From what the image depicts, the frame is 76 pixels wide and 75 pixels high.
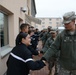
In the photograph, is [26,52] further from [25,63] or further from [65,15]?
[65,15]

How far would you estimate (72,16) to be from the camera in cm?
409

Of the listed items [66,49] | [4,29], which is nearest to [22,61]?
[66,49]

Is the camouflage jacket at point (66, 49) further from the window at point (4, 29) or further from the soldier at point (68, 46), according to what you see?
the window at point (4, 29)

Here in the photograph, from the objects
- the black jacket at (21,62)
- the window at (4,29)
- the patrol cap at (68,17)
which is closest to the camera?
the black jacket at (21,62)

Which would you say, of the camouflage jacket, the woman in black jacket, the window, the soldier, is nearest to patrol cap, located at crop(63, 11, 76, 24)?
the soldier

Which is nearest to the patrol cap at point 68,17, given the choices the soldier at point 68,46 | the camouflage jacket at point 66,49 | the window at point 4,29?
the soldier at point 68,46

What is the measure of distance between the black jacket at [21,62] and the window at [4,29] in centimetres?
400

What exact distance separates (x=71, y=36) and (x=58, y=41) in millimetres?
270

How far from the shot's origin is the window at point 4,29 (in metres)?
7.86

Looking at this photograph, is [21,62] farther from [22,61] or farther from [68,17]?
[68,17]

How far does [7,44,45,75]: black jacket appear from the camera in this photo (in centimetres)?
374

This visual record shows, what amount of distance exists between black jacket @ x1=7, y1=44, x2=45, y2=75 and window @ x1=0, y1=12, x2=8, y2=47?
13.1 ft

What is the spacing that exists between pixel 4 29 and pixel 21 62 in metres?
4.68

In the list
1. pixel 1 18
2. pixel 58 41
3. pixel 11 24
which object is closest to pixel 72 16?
pixel 58 41
